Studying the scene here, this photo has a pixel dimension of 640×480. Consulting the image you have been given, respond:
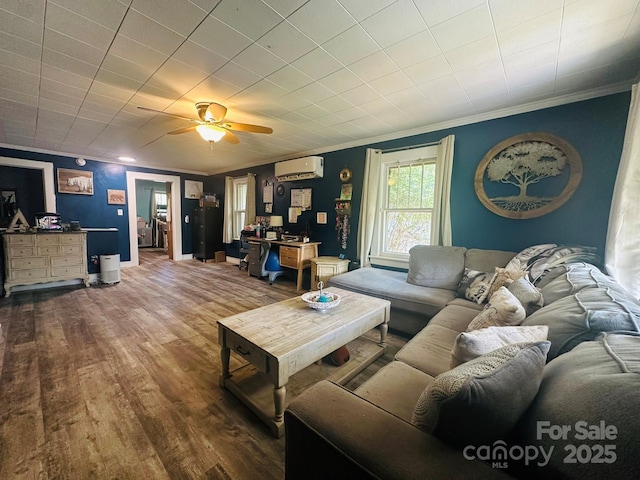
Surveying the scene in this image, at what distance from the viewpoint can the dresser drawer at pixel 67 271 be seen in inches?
162

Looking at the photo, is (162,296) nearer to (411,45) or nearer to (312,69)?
(312,69)

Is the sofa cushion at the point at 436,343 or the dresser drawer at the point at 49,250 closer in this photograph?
the sofa cushion at the point at 436,343

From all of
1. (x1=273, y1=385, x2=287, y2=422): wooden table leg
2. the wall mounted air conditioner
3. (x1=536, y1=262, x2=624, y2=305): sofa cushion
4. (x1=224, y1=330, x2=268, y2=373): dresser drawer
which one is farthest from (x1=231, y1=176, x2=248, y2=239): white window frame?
(x1=536, y1=262, x2=624, y2=305): sofa cushion

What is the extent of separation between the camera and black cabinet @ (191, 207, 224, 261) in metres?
6.61

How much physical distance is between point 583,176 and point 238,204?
20.8 feet

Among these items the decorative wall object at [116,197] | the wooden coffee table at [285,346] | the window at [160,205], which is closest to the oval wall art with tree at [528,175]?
the wooden coffee table at [285,346]

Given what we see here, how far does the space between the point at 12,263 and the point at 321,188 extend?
4.94m

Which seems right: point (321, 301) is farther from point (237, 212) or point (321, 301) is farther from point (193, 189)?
point (193, 189)

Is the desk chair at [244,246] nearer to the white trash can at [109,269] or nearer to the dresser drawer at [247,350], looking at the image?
the white trash can at [109,269]

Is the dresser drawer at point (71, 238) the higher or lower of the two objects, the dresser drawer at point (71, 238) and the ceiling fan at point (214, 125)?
the lower

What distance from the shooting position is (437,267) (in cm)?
297

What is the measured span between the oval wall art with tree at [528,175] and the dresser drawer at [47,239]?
250 inches

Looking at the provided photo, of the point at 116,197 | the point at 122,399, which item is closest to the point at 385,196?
the point at 122,399

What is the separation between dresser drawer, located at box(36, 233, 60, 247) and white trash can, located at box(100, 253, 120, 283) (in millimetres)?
637
